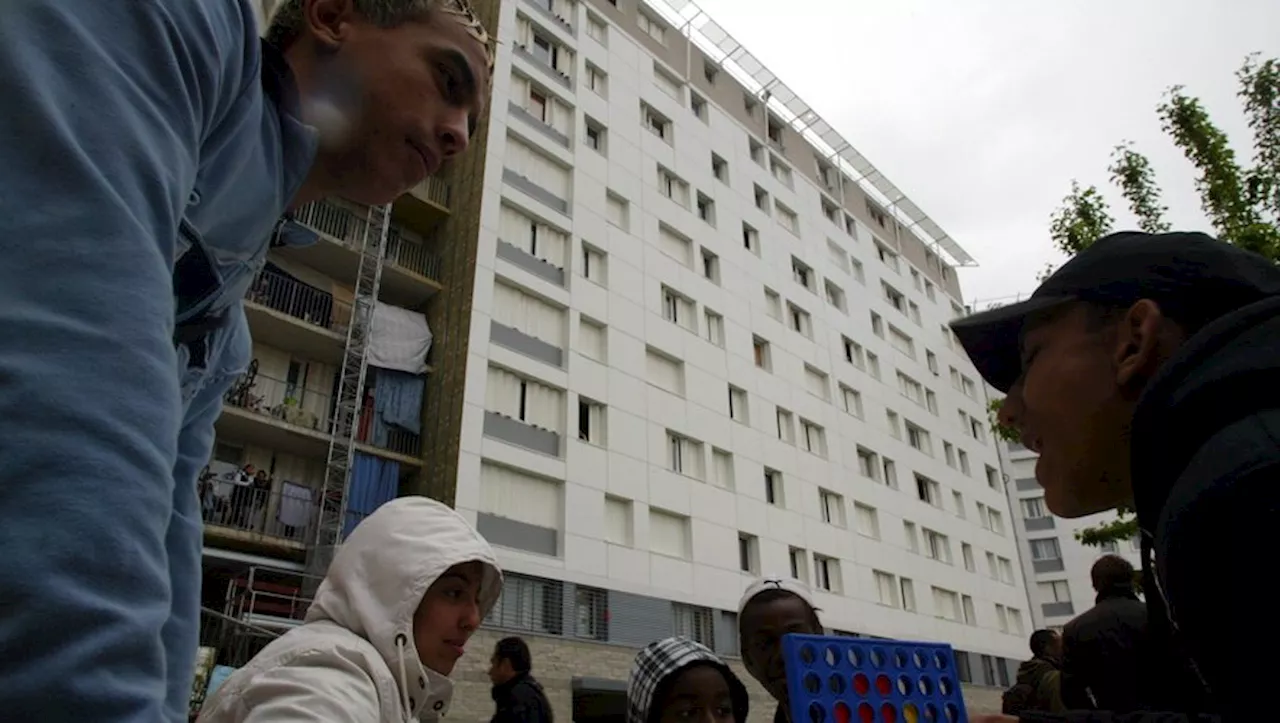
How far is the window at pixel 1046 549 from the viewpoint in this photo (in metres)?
40.1

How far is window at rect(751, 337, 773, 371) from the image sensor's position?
2545 centimetres

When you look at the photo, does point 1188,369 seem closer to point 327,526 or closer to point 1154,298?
point 1154,298

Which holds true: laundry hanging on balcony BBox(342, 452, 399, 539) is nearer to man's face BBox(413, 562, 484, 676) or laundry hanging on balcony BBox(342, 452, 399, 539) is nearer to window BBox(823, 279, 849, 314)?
man's face BBox(413, 562, 484, 676)

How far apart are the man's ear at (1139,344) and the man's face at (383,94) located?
1.31m

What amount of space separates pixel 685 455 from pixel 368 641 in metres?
19.3

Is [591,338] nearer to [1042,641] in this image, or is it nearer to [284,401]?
[284,401]

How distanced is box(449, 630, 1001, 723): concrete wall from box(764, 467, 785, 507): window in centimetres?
755

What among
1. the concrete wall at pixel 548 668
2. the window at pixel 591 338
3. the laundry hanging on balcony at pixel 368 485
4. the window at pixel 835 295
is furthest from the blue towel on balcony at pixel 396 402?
the window at pixel 835 295

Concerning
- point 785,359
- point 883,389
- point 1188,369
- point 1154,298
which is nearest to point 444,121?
point 1188,369

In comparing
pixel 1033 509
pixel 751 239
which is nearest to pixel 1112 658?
pixel 751 239

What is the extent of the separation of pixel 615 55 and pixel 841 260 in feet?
43.1

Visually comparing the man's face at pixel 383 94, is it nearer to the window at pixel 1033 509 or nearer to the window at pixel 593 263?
the window at pixel 593 263

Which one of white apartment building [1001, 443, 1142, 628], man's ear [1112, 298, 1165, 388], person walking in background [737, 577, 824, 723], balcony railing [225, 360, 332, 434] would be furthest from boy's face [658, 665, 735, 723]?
white apartment building [1001, 443, 1142, 628]

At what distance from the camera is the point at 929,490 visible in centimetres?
3083
